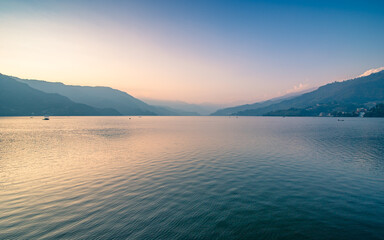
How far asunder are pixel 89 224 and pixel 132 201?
16.6 ft

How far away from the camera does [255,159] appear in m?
38.9

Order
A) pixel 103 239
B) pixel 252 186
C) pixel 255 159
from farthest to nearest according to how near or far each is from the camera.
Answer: pixel 255 159 < pixel 252 186 < pixel 103 239

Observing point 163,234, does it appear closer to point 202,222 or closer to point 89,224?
point 202,222

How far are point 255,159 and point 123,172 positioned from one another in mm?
27850

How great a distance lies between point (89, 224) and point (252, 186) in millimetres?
19303

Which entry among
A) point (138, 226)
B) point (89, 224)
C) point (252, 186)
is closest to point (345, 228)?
point (252, 186)

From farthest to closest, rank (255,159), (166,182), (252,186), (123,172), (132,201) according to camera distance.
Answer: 1. (255,159)
2. (123,172)
3. (166,182)
4. (252,186)
5. (132,201)

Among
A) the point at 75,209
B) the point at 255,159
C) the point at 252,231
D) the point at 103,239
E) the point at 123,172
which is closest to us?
the point at 103,239

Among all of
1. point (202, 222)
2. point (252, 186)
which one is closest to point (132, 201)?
point (202, 222)

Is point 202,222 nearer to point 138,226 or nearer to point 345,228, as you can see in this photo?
point 138,226

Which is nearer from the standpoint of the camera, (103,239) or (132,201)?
(103,239)

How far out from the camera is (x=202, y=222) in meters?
15.0

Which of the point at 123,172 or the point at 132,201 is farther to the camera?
the point at 123,172

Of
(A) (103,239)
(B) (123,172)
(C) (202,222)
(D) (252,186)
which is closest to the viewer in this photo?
(A) (103,239)
